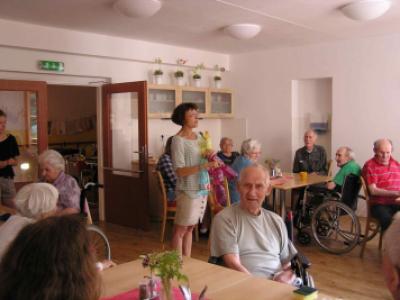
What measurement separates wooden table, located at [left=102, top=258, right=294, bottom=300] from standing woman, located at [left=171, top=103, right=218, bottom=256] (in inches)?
57.2

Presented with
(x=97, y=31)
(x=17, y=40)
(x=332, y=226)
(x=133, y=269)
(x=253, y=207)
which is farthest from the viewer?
(x=97, y=31)

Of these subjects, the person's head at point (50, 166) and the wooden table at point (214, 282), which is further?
the person's head at point (50, 166)

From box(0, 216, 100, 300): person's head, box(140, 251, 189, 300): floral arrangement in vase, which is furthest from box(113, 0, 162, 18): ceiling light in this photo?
box(0, 216, 100, 300): person's head

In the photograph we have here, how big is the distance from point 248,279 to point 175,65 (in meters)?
5.39

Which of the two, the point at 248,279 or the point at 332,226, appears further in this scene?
the point at 332,226

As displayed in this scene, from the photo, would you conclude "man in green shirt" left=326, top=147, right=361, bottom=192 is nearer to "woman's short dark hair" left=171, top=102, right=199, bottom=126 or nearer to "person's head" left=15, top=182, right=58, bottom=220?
"woman's short dark hair" left=171, top=102, right=199, bottom=126

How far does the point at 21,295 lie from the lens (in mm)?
1035

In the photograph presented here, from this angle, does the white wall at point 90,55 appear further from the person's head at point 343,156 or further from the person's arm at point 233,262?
the person's arm at point 233,262

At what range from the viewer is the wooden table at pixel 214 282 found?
6.03 feet

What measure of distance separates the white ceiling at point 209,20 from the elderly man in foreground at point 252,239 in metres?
2.66

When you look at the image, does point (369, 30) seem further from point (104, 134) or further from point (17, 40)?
point (17, 40)

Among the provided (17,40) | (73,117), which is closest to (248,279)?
(17,40)

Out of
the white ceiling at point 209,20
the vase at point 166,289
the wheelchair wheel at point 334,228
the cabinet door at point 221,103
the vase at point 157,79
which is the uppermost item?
the white ceiling at point 209,20

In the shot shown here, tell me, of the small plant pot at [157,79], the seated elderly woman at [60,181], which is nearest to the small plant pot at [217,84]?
the small plant pot at [157,79]
